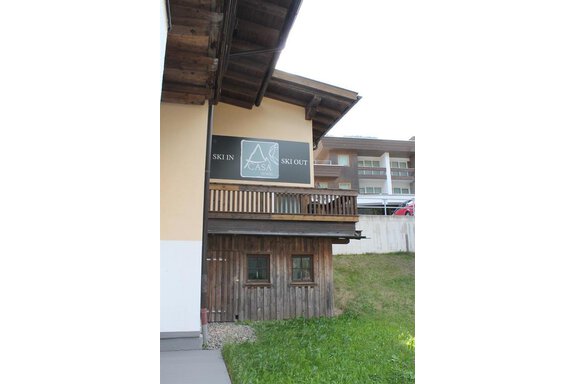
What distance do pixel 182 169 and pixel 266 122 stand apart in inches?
206

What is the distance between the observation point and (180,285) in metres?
6.70

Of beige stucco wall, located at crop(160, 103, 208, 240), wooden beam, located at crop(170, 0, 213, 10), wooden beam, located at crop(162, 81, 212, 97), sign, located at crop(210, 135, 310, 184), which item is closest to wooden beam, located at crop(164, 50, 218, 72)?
wooden beam, located at crop(170, 0, 213, 10)

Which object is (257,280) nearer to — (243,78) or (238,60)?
(243,78)

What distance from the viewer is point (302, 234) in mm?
10844

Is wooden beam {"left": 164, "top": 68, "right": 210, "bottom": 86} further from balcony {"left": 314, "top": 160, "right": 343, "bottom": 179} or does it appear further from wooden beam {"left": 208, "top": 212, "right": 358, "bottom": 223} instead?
balcony {"left": 314, "top": 160, "right": 343, "bottom": 179}

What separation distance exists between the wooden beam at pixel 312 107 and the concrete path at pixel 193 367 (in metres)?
7.44

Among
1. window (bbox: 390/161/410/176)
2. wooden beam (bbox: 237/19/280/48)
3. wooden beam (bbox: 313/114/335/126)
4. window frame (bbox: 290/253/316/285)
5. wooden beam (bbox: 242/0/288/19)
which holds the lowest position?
window frame (bbox: 290/253/316/285)

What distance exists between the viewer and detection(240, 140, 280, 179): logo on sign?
37.6 ft

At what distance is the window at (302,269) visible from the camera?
38.3 feet

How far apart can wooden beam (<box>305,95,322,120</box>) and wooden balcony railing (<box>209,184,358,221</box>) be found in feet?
8.03

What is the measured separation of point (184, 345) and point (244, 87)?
643 cm
